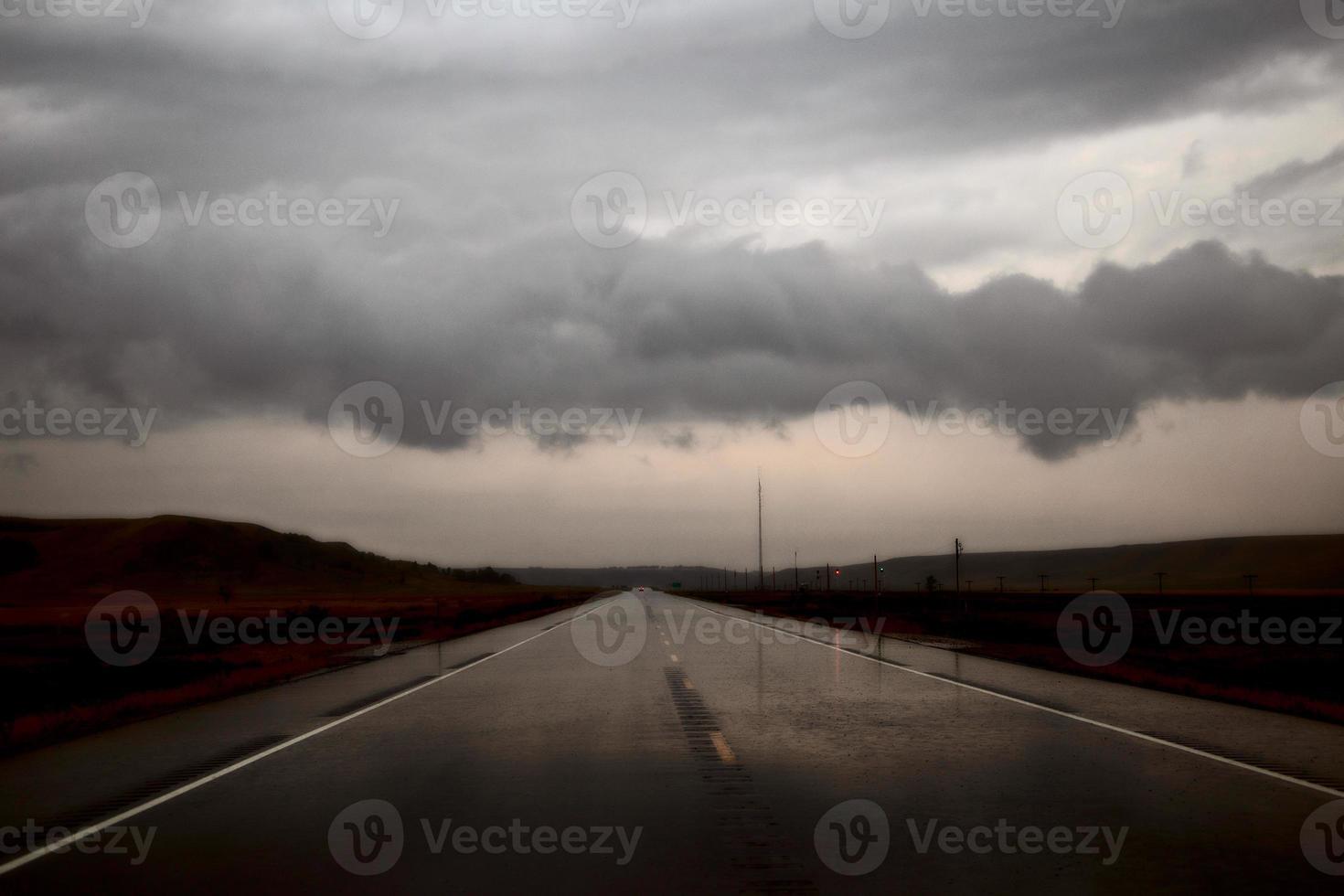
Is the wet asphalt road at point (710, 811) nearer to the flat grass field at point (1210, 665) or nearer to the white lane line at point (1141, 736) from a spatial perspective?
the white lane line at point (1141, 736)

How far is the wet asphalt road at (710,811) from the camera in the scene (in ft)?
22.2

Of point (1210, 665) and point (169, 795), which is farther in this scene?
point (1210, 665)

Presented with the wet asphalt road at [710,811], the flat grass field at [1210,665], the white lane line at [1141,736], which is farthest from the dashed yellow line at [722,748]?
the flat grass field at [1210,665]

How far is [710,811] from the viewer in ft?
28.3

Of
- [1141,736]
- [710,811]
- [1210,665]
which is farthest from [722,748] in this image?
[1210,665]

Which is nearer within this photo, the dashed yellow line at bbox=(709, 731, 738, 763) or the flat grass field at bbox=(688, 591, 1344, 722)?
the dashed yellow line at bbox=(709, 731, 738, 763)

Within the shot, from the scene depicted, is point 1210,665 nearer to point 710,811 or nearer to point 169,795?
point 710,811

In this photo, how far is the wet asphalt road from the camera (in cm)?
676

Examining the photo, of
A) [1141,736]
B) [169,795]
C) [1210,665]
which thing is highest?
[1141,736]

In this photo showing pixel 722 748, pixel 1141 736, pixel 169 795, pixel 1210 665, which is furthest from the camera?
pixel 1210 665

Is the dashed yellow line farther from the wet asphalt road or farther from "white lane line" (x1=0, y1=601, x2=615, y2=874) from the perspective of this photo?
"white lane line" (x1=0, y1=601, x2=615, y2=874)

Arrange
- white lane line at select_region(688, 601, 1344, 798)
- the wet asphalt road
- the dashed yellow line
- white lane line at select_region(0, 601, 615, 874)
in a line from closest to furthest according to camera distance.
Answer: the wet asphalt road < white lane line at select_region(0, 601, 615, 874) < white lane line at select_region(688, 601, 1344, 798) < the dashed yellow line

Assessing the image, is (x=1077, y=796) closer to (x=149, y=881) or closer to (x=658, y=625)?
(x=149, y=881)

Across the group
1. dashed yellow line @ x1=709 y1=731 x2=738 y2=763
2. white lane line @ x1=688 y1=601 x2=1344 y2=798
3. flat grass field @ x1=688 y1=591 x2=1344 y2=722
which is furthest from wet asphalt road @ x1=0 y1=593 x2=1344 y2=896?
flat grass field @ x1=688 y1=591 x2=1344 y2=722
